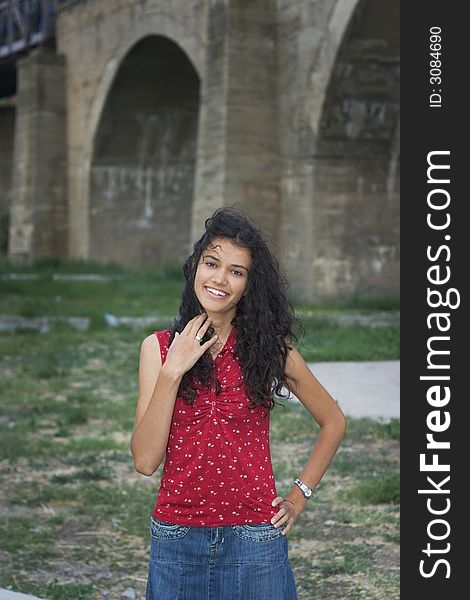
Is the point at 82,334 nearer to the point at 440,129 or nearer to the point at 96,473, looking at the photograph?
the point at 96,473

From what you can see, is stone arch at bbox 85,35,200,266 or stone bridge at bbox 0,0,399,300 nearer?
stone bridge at bbox 0,0,399,300

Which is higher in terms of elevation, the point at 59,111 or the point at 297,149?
the point at 59,111

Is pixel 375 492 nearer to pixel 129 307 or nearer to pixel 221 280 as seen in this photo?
pixel 221 280

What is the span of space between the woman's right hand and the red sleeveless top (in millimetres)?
94

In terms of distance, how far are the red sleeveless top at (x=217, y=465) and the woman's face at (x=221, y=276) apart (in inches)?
7.5

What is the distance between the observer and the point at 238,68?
53.3 feet

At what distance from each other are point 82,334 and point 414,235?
9626 millimetres

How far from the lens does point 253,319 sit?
2863mm

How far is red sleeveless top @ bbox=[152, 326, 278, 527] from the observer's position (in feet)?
8.91

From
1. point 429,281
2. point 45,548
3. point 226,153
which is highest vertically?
point 226,153

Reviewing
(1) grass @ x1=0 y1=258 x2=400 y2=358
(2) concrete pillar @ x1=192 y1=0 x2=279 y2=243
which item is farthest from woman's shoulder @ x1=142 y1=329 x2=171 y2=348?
(2) concrete pillar @ x1=192 y1=0 x2=279 y2=243

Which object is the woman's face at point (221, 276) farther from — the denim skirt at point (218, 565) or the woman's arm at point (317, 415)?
the denim skirt at point (218, 565)

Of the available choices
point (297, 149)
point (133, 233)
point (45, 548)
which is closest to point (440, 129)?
point (45, 548)

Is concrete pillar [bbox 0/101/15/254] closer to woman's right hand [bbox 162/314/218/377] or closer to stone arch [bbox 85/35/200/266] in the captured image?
stone arch [bbox 85/35/200/266]
